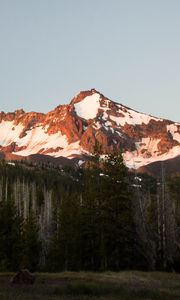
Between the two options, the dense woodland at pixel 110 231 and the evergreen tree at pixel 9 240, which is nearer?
the dense woodland at pixel 110 231

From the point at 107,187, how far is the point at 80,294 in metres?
30.8

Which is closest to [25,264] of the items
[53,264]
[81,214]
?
[53,264]

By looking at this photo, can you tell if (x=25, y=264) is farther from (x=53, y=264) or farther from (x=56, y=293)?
(x=56, y=293)

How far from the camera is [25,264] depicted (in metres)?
59.1

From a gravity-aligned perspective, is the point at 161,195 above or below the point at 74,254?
above

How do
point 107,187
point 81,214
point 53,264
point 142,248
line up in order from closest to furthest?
1. point 142,248
2. point 107,187
3. point 81,214
4. point 53,264

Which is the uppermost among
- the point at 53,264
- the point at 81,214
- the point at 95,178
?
the point at 95,178

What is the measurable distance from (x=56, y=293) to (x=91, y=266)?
3268 centimetres

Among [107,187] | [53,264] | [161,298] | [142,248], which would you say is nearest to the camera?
[161,298]

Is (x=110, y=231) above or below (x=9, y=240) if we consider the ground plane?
above

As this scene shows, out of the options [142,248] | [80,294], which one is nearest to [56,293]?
[80,294]

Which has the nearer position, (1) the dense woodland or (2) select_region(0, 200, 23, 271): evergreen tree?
(1) the dense woodland

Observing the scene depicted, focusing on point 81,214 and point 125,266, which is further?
point 81,214

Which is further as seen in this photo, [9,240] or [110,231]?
→ [9,240]
